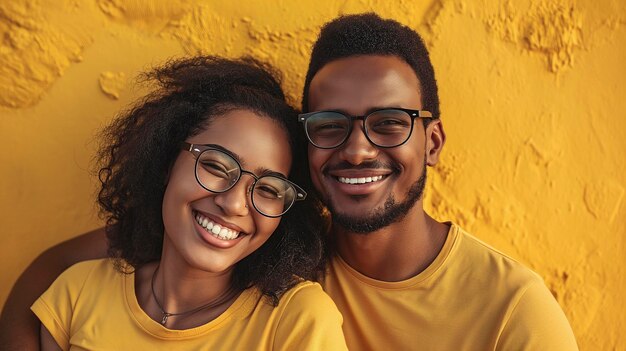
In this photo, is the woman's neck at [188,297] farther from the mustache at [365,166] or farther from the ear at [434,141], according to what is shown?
the ear at [434,141]

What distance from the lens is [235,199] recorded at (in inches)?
82.3

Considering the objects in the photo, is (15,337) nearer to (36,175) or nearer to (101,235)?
(101,235)

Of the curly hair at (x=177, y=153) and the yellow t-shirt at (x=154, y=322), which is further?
the curly hair at (x=177, y=153)

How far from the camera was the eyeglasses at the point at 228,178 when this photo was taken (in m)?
2.10

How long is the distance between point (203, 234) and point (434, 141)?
98cm

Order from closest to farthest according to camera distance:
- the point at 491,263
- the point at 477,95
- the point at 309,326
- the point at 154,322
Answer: the point at 309,326 → the point at 154,322 → the point at 491,263 → the point at 477,95

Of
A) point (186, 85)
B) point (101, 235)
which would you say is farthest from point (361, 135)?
point (101, 235)

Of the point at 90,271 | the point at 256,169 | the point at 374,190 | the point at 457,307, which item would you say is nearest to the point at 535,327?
the point at 457,307

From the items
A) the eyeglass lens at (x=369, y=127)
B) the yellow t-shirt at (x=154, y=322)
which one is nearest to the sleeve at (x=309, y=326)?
the yellow t-shirt at (x=154, y=322)

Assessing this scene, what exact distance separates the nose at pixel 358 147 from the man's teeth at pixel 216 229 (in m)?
0.48

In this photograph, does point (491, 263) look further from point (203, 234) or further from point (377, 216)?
point (203, 234)

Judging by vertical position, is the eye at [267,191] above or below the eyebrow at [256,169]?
below

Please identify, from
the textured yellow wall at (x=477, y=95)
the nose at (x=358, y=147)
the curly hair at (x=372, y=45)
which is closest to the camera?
the nose at (x=358, y=147)

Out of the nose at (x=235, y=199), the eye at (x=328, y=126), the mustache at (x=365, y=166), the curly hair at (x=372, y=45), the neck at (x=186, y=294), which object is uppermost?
the curly hair at (x=372, y=45)
